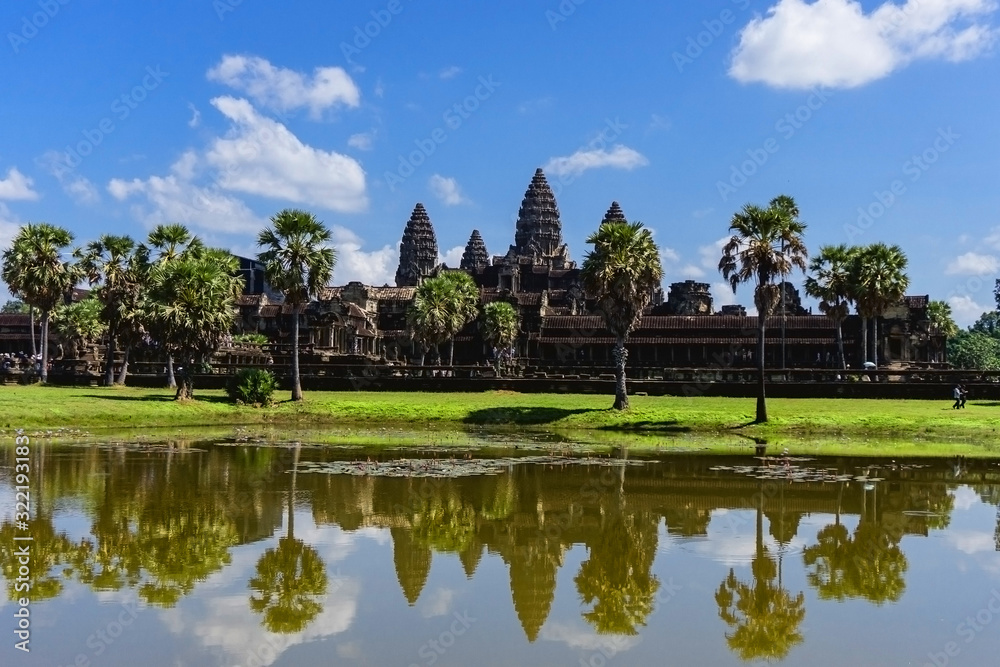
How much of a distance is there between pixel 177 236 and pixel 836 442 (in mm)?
35439

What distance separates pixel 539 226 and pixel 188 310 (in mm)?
95825

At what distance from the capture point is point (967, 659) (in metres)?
10.6

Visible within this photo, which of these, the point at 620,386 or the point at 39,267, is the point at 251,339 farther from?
the point at 620,386

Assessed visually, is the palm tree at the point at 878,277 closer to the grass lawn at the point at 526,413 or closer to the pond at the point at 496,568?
the grass lawn at the point at 526,413

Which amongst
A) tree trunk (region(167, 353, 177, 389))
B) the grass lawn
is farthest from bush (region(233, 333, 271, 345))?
the grass lawn

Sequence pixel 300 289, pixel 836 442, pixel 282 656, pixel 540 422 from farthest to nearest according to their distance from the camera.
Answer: pixel 300 289 < pixel 540 422 < pixel 836 442 < pixel 282 656

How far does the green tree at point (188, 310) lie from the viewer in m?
44.7

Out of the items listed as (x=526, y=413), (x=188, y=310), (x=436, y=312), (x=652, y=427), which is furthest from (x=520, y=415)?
(x=436, y=312)

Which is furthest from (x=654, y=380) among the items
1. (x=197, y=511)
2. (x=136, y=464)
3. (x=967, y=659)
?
(x=967, y=659)

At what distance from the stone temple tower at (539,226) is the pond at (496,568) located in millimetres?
112619

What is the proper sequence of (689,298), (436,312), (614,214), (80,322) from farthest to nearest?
(614,214) → (689,298) → (80,322) → (436,312)

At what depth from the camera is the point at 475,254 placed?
143 m

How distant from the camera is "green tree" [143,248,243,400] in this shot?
147 ft

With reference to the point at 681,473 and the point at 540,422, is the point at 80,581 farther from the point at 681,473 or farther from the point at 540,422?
the point at 540,422
